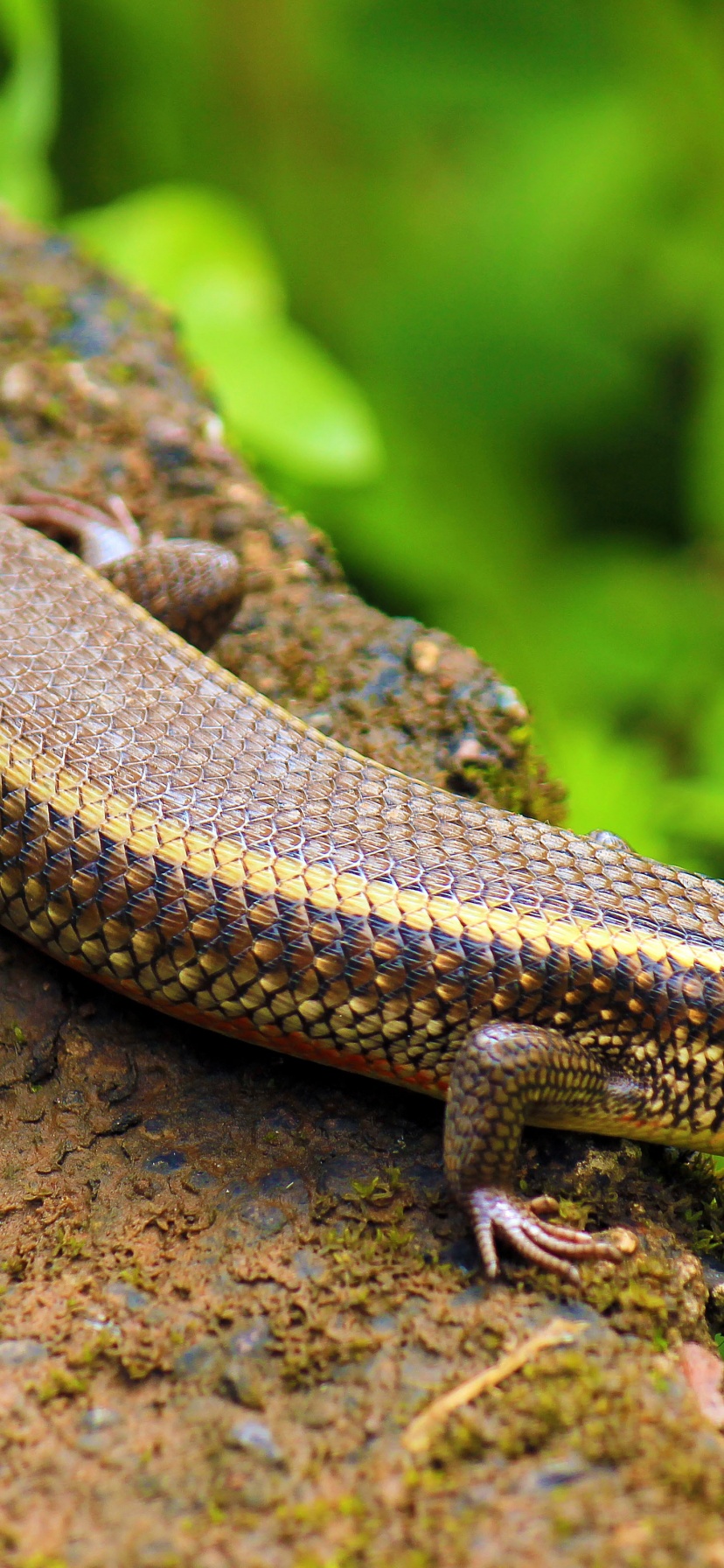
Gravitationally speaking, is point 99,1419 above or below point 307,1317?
below

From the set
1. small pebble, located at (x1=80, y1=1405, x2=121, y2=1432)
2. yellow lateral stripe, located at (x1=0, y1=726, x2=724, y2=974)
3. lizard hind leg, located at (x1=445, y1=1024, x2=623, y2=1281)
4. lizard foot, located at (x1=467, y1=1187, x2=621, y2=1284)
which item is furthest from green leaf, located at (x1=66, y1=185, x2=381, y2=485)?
small pebble, located at (x1=80, y1=1405, x2=121, y2=1432)

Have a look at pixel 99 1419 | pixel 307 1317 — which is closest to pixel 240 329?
pixel 307 1317

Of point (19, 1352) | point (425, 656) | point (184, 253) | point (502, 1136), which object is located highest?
point (184, 253)

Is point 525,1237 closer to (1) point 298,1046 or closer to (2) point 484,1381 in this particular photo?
(2) point 484,1381

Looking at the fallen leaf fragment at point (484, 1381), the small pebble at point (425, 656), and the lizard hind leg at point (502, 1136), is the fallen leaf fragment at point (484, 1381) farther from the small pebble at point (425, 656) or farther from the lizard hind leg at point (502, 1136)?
the small pebble at point (425, 656)

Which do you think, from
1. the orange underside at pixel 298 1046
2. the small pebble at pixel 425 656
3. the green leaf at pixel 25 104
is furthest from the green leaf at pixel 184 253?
the orange underside at pixel 298 1046

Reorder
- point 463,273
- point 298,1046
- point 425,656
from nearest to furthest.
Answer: point 298,1046 < point 425,656 < point 463,273

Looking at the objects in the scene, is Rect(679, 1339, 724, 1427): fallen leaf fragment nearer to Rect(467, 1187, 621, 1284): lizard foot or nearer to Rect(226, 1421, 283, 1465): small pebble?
Rect(467, 1187, 621, 1284): lizard foot
